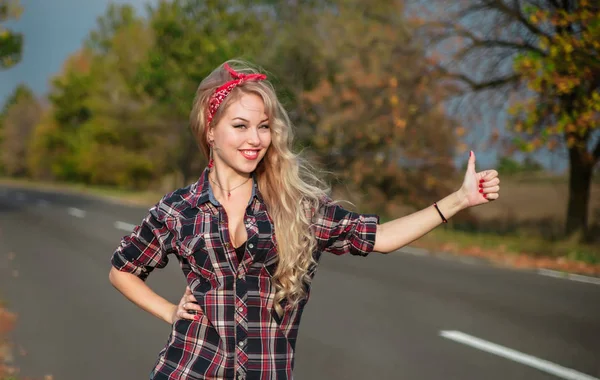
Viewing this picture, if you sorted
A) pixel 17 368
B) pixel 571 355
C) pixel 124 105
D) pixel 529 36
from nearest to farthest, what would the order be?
pixel 17 368 < pixel 571 355 < pixel 529 36 < pixel 124 105

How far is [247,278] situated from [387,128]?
16756 mm

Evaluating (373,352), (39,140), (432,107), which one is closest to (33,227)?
(432,107)

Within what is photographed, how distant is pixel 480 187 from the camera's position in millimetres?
2316

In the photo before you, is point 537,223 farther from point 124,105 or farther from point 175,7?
point 124,105

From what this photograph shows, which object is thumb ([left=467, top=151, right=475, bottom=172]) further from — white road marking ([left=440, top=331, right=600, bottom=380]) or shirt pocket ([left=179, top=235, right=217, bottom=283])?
white road marking ([left=440, top=331, right=600, bottom=380])

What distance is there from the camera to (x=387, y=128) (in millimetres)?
18750

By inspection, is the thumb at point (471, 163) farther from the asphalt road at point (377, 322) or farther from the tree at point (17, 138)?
the tree at point (17, 138)

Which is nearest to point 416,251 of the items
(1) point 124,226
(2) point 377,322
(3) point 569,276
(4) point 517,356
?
(3) point 569,276

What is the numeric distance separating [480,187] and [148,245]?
1117mm

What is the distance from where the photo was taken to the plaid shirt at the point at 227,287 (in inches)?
87.8

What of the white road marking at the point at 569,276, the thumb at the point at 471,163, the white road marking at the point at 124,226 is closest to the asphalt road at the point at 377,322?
the white road marking at the point at 569,276

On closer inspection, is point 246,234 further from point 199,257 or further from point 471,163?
point 471,163

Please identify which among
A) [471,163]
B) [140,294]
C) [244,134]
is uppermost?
[244,134]

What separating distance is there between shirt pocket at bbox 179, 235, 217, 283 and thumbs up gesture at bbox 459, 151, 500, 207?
831 mm
